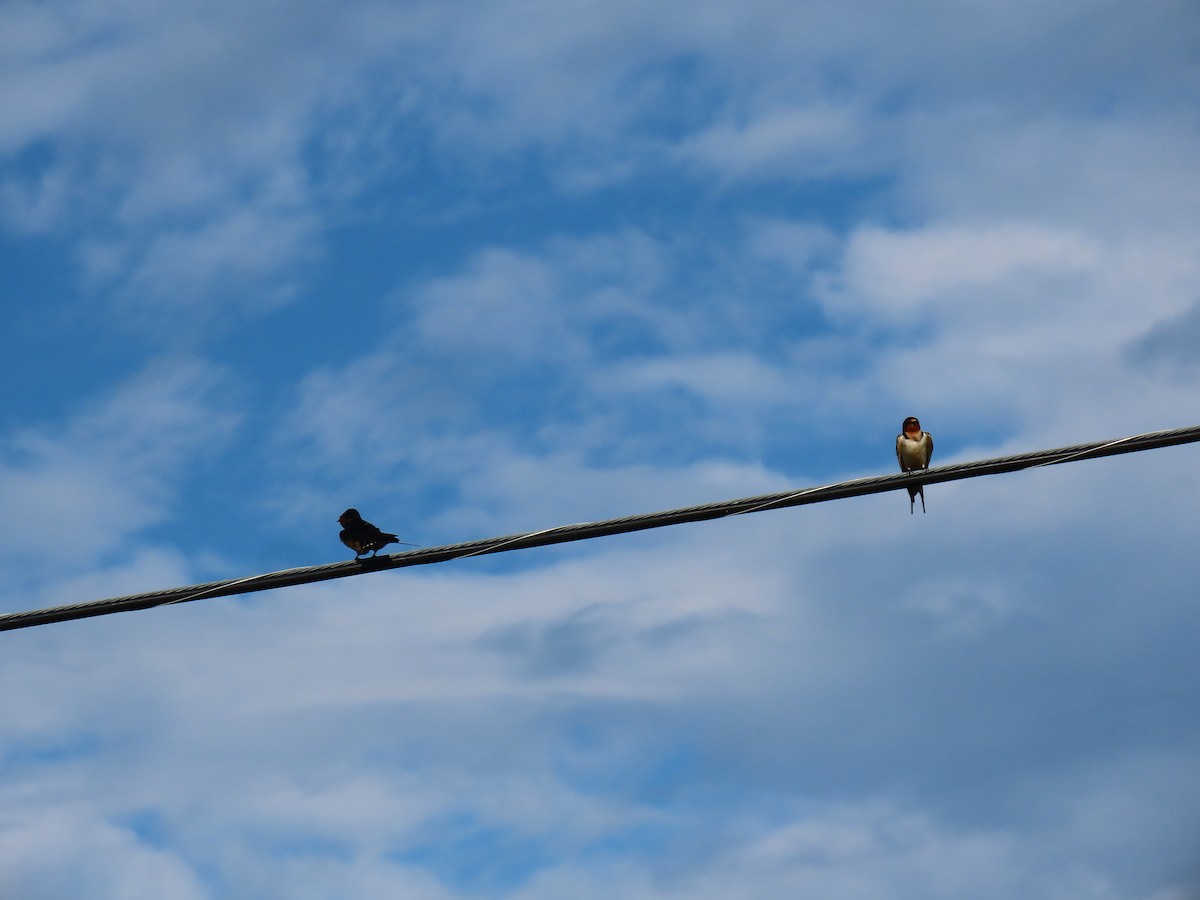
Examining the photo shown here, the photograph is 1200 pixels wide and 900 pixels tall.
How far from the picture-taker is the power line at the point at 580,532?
1198cm

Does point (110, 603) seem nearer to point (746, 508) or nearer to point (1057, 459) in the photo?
point (746, 508)

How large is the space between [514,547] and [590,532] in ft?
2.10

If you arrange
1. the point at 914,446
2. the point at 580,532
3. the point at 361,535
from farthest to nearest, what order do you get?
the point at 914,446 → the point at 361,535 → the point at 580,532

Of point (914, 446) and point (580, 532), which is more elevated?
point (914, 446)

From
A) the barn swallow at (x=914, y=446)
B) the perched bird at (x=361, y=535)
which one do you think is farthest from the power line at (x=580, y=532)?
the barn swallow at (x=914, y=446)

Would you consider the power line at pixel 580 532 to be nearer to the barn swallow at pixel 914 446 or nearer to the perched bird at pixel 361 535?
the perched bird at pixel 361 535

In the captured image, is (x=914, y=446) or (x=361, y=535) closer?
(x=361, y=535)

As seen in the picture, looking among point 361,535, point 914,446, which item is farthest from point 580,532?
point 914,446

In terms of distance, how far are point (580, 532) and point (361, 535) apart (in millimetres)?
5866

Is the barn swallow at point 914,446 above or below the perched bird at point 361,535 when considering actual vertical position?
above

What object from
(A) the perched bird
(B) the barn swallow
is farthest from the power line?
(B) the barn swallow

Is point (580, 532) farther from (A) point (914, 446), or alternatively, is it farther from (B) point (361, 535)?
(A) point (914, 446)

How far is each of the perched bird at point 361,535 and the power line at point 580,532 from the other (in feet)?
16.0

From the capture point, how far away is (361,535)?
684 inches
